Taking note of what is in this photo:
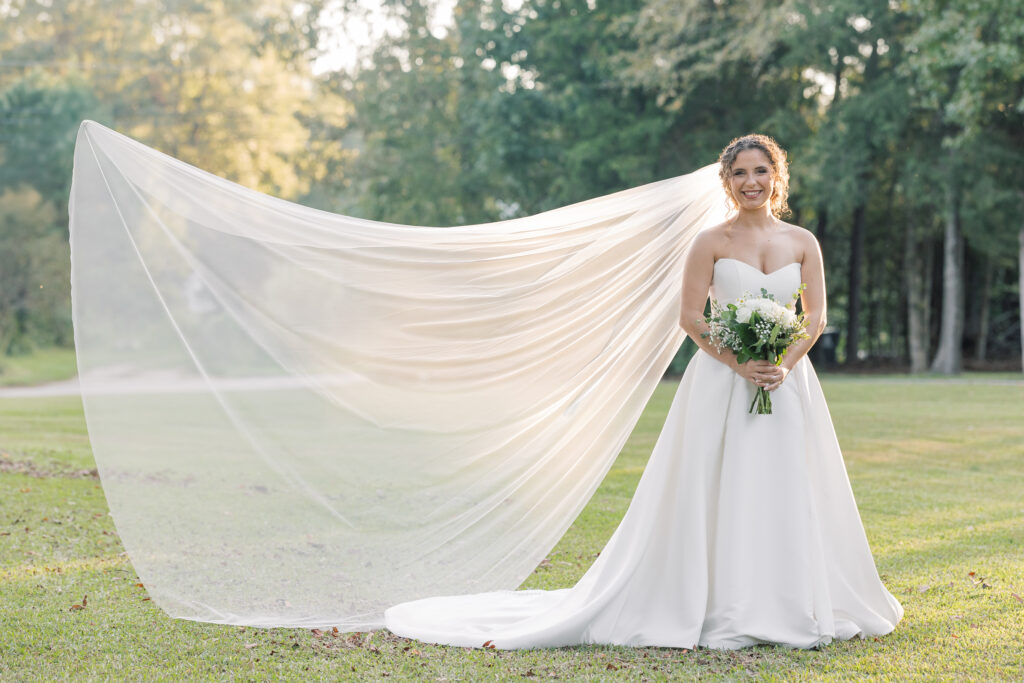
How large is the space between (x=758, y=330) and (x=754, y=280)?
17.8 inches

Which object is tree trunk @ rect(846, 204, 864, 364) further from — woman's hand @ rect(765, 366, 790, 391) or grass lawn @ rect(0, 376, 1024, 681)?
woman's hand @ rect(765, 366, 790, 391)

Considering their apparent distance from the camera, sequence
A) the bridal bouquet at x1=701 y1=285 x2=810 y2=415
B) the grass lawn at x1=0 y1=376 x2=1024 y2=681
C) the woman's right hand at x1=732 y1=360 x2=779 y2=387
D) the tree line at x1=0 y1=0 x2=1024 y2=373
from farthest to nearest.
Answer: the tree line at x1=0 y1=0 x2=1024 y2=373, the woman's right hand at x1=732 y1=360 x2=779 y2=387, the bridal bouquet at x1=701 y1=285 x2=810 y2=415, the grass lawn at x1=0 y1=376 x2=1024 y2=681

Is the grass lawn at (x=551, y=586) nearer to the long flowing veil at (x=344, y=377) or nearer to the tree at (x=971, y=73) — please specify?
the long flowing veil at (x=344, y=377)

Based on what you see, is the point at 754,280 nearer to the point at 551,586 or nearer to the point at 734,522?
the point at 734,522

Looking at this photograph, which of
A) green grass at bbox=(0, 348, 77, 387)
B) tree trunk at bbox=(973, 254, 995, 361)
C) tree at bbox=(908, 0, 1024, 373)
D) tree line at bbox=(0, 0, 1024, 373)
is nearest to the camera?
tree at bbox=(908, 0, 1024, 373)

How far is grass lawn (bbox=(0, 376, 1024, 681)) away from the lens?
4.68 metres

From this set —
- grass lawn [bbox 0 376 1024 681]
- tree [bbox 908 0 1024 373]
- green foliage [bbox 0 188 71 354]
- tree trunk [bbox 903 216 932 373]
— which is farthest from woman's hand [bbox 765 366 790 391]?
green foliage [bbox 0 188 71 354]

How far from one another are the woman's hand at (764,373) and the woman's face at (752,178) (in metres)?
0.86

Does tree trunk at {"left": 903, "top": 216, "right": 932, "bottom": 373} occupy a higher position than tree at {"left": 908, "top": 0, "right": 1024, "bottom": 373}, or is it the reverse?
tree at {"left": 908, "top": 0, "right": 1024, "bottom": 373}

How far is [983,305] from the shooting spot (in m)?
33.4

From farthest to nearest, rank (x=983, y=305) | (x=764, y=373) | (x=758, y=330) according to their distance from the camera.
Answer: (x=983, y=305)
(x=764, y=373)
(x=758, y=330)

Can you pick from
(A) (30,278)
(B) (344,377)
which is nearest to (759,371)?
(B) (344,377)

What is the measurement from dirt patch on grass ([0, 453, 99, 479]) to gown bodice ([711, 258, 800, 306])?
8276mm

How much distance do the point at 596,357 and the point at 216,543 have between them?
2.33 meters
